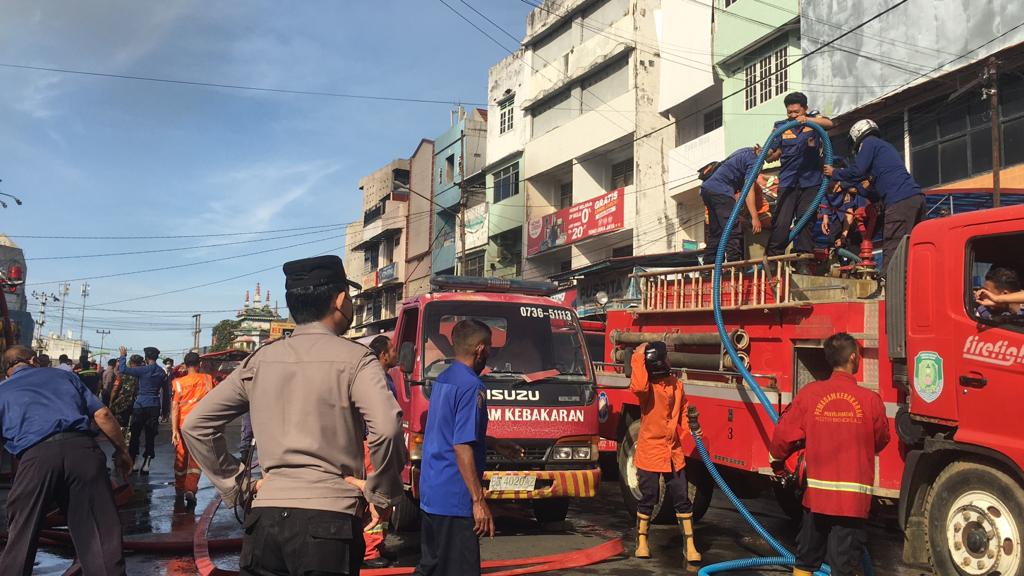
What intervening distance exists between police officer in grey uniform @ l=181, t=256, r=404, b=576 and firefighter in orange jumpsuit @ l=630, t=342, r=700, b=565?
4166 mm

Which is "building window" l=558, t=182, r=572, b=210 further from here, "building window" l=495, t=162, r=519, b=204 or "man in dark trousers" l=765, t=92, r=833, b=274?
"man in dark trousers" l=765, t=92, r=833, b=274

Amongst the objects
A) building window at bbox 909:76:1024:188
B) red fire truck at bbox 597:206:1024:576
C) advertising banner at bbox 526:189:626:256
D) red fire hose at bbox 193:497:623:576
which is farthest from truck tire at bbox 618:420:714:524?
advertising banner at bbox 526:189:626:256

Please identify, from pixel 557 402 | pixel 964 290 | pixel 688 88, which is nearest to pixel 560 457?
pixel 557 402

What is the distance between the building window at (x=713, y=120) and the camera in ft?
81.4

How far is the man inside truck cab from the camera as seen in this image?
5.09 m

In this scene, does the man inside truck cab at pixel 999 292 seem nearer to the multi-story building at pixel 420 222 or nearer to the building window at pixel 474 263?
the building window at pixel 474 263

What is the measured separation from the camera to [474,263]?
1481 inches

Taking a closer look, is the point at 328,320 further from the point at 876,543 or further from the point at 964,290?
the point at 876,543

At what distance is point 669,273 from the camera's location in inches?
334

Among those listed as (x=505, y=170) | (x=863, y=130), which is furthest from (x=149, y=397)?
(x=505, y=170)

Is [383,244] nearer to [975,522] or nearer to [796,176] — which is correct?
[796,176]

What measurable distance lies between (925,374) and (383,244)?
47283 mm

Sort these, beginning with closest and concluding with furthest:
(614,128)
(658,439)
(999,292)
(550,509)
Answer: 1. (999,292)
2. (658,439)
3. (550,509)
4. (614,128)

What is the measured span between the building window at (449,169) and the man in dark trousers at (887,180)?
34566 millimetres
